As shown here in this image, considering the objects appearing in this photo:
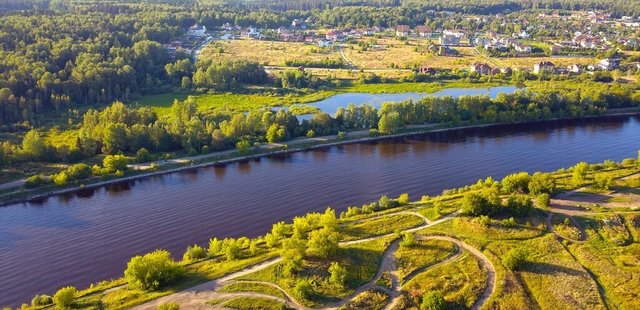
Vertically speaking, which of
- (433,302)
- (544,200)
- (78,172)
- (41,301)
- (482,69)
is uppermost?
(482,69)

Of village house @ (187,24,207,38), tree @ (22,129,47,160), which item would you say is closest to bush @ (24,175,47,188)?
tree @ (22,129,47,160)

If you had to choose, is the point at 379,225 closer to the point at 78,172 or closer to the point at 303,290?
the point at 303,290

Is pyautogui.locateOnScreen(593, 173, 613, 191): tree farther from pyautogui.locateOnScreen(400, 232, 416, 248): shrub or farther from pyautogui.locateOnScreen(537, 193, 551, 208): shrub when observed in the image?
pyautogui.locateOnScreen(400, 232, 416, 248): shrub

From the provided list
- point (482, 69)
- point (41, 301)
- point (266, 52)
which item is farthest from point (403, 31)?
point (41, 301)

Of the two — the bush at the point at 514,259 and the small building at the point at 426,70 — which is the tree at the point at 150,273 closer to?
the bush at the point at 514,259

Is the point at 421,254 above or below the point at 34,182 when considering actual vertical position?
below

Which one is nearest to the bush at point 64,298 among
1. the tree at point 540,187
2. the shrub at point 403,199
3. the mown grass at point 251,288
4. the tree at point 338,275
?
the mown grass at point 251,288

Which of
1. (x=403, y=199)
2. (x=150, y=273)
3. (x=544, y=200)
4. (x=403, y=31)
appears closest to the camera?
(x=150, y=273)
